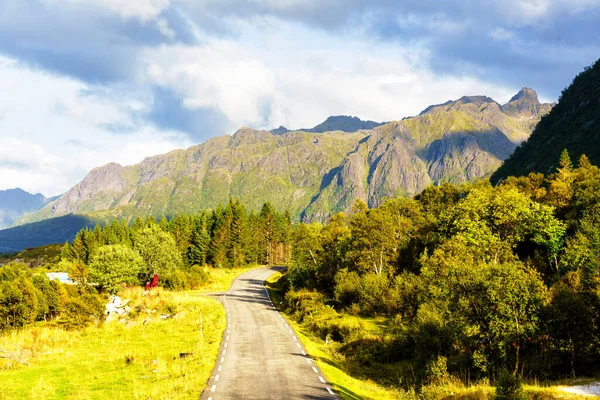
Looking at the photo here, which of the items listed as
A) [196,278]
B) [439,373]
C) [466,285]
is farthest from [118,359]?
[196,278]

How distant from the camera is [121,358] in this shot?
31188 millimetres

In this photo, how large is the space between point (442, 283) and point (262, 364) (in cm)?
1319

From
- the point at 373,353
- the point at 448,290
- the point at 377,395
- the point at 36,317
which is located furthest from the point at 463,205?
the point at 36,317

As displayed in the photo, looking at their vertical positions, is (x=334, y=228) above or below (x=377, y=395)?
above

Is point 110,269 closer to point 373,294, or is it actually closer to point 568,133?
point 373,294

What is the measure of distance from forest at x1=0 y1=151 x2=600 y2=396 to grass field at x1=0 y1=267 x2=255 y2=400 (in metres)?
5.84

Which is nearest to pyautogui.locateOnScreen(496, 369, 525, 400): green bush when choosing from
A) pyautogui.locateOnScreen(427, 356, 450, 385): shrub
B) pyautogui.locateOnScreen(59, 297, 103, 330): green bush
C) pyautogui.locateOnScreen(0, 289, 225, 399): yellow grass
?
pyautogui.locateOnScreen(427, 356, 450, 385): shrub

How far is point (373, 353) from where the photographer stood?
101 ft

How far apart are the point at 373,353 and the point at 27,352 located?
1146 inches

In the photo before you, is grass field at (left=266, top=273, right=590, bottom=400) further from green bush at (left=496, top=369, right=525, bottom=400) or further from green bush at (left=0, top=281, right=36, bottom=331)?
green bush at (left=0, top=281, right=36, bottom=331)

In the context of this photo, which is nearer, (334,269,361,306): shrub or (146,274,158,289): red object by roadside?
(334,269,361,306): shrub

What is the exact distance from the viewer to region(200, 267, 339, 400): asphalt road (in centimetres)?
1959

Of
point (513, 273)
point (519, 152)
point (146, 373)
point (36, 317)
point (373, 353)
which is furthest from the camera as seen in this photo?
point (519, 152)

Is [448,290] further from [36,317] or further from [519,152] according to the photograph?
[519,152]
